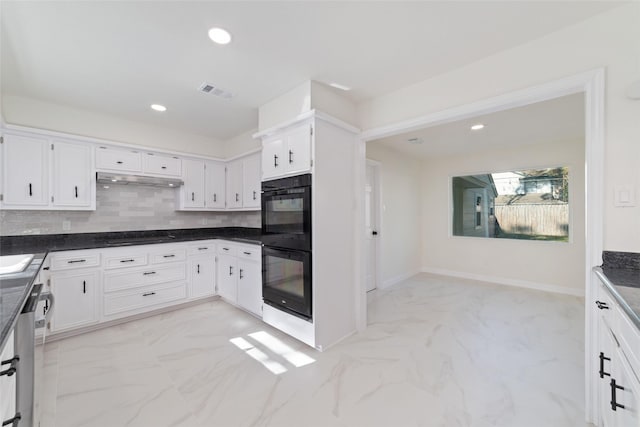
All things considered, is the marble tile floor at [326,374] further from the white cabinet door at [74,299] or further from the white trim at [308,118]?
the white trim at [308,118]

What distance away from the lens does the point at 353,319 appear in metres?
2.79

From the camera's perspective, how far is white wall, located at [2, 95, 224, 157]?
2775mm

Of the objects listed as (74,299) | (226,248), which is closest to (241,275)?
(226,248)

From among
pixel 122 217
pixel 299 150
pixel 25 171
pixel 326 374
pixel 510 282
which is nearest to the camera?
pixel 326 374

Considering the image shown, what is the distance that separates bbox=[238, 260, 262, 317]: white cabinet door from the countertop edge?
280 cm

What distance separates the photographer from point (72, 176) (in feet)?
9.78

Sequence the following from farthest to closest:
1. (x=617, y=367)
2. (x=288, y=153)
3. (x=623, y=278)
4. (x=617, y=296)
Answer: (x=288, y=153) → (x=623, y=278) → (x=617, y=367) → (x=617, y=296)

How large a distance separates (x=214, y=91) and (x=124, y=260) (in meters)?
2.23

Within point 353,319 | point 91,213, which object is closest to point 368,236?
point 353,319

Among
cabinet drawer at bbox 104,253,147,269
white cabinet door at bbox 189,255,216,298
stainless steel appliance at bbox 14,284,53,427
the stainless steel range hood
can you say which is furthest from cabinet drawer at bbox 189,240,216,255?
stainless steel appliance at bbox 14,284,53,427

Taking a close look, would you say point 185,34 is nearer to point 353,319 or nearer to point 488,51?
point 488,51

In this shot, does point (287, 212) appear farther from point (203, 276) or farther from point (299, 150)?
point (203, 276)

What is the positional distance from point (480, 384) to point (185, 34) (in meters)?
3.39

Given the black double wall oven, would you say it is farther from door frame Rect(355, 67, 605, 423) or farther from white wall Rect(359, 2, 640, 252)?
door frame Rect(355, 67, 605, 423)
